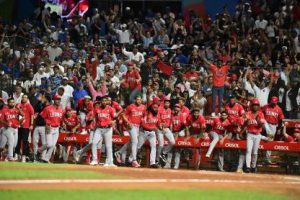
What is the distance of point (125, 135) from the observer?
23453mm

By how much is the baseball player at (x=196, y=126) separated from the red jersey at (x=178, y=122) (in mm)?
288

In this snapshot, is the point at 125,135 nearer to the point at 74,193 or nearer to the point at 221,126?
the point at 221,126

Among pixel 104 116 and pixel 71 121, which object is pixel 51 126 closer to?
pixel 71 121

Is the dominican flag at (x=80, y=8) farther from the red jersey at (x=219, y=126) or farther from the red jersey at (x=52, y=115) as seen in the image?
the red jersey at (x=219, y=126)

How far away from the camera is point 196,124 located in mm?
22781

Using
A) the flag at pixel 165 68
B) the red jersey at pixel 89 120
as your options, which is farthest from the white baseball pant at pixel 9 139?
the flag at pixel 165 68

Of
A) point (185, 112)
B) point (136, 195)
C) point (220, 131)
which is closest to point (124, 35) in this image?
point (185, 112)

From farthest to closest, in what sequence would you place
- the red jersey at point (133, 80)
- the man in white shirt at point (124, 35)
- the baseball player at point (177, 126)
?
the man in white shirt at point (124, 35)
the red jersey at point (133, 80)
the baseball player at point (177, 126)

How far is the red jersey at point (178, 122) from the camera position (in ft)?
76.2

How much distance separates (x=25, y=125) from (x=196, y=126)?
5.33 m

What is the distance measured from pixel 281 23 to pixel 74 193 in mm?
18462

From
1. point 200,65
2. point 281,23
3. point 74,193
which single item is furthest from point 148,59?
point 74,193

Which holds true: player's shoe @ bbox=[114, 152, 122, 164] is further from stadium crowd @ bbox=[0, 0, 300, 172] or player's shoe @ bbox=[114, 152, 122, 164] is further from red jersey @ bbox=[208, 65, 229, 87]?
red jersey @ bbox=[208, 65, 229, 87]

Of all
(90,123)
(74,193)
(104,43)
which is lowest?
(74,193)
